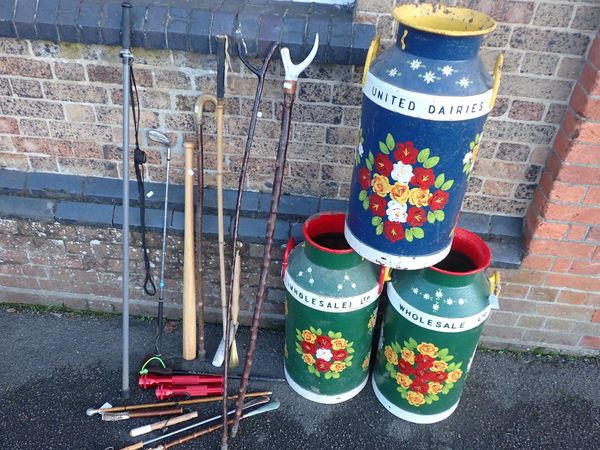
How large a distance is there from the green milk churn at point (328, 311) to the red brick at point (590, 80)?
50.2 inches

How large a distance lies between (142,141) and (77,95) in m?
0.39

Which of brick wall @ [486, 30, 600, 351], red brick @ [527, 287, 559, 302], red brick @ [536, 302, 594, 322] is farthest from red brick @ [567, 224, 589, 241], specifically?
red brick @ [536, 302, 594, 322]

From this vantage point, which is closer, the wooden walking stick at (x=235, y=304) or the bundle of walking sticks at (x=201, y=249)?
the bundle of walking sticks at (x=201, y=249)

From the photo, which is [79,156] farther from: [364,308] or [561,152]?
[561,152]

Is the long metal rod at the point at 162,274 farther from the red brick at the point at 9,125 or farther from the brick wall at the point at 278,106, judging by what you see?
the red brick at the point at 9,125

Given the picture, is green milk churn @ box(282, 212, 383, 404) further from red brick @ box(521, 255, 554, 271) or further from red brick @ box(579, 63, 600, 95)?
red brick @ box(579, 63, 600, 95)

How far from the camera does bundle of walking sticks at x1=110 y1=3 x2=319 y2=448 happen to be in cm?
240

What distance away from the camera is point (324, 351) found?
2.79 m

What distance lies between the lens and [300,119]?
2.79m

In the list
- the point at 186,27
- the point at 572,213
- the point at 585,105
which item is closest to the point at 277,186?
the point at 186,27

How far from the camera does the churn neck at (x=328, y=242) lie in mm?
2607

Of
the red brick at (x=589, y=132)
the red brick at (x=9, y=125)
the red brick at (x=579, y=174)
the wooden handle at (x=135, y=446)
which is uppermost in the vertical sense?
the red brick at (x=589, y=132)

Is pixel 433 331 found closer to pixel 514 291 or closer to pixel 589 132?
pixel 514 291

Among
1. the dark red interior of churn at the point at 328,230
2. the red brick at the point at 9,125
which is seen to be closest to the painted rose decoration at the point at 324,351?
the dark red interior of churn at the point at 328,230
